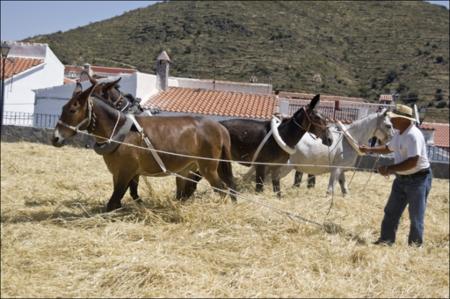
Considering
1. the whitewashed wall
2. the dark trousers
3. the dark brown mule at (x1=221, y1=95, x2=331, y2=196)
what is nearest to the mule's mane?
the dark brown mule at (x1=221, y1=95, x2=331, y2=196)

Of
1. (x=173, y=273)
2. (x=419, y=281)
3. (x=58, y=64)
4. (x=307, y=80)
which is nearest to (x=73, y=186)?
(x=173, y=273)

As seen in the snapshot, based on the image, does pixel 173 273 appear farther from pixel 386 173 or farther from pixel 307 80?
pixel 307 80

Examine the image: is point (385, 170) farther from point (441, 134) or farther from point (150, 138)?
point (441, 134)

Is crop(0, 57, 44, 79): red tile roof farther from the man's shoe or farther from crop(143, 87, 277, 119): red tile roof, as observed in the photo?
the man's shoe

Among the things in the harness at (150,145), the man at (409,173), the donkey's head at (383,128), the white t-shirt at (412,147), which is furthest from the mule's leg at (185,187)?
the donkey's head at (383,128)

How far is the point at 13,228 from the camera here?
5.18 metres

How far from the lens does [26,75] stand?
25.4 metres

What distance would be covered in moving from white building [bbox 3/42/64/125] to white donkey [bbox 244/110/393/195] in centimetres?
1632

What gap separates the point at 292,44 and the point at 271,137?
4709cm

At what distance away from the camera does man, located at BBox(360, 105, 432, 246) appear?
5531mm

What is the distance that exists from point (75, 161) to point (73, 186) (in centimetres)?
374

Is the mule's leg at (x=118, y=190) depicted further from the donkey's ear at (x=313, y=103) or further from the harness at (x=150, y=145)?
the donkey's ear at (x=313, y=103)

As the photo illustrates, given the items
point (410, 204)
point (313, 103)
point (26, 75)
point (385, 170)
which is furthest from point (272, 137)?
point (26, 75)

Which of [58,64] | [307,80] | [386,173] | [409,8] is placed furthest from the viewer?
[409,8]
